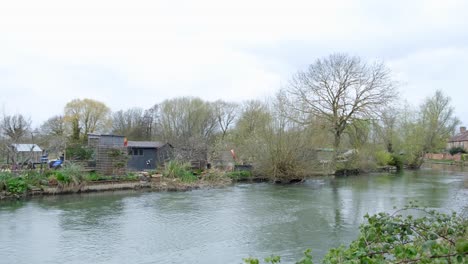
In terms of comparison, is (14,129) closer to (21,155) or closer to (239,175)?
(21,155)

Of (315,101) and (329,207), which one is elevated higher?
(315,101)

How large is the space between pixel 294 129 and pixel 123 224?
14.8 meters

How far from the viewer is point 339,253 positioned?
121 inches

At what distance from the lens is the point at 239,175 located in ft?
78.0

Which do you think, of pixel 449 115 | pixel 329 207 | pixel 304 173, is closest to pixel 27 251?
pixel 329 207

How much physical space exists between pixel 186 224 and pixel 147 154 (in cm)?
1664

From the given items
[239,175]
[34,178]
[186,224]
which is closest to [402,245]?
[186,224]

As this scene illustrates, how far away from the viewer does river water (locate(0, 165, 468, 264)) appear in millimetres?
8445

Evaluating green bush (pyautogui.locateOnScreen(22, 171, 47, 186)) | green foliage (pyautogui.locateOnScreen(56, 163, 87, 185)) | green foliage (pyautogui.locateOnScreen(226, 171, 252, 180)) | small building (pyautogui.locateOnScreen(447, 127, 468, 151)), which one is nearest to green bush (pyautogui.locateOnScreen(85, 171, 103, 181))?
green foliage (pyautogui.locateOnScreen(56, 163, 87, 185))

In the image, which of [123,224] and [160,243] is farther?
[123,224]

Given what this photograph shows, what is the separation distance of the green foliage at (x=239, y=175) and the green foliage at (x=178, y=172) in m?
2.90

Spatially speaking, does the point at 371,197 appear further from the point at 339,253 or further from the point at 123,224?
the point at 339,253

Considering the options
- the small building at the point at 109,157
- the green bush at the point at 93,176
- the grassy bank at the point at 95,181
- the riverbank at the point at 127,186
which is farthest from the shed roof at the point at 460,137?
the green bush at the point at 93,176

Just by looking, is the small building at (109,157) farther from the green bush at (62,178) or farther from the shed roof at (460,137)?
the shed roof at (460,137)
